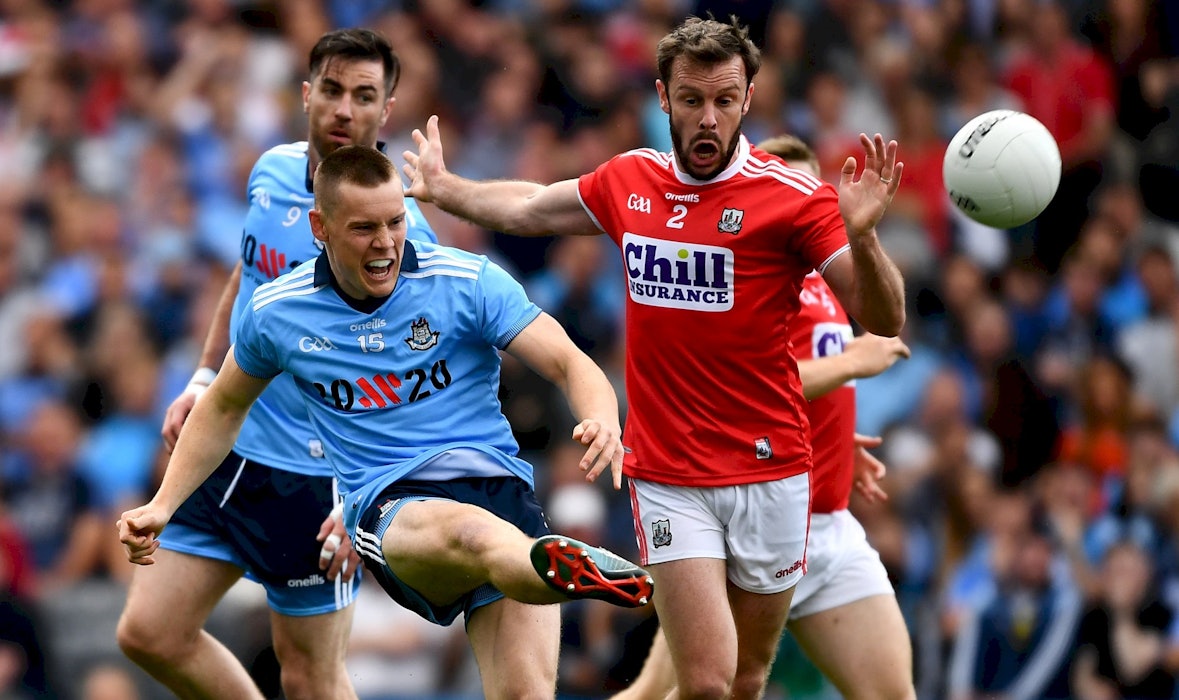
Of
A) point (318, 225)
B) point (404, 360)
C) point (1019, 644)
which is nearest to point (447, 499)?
point (404, 360)

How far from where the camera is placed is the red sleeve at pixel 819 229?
6.47 metres

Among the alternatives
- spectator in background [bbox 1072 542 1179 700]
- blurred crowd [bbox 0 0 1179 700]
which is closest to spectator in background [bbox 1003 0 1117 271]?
blurred crowd [bbox 0 0 1179 700]

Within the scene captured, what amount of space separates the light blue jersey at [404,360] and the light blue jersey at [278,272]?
1069 mm

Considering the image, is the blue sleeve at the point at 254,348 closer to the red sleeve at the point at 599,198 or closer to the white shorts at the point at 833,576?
the red sleeve at the point at 599,198

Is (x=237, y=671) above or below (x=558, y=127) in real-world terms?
below

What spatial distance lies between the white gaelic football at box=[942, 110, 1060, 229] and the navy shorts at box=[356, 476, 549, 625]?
218 centimetres

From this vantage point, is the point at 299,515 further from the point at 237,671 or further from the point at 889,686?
the point at 889,686

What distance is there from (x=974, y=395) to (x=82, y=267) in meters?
7.00

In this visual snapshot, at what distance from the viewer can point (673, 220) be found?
6770mm

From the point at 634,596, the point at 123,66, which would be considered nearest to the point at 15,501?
the point at 123,66

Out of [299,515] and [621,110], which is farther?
[621,110]

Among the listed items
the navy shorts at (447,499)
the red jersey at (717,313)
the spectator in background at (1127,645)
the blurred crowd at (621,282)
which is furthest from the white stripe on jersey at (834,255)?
the spectator in background at (1127,645)

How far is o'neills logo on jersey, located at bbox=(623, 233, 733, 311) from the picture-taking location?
6.68 meters

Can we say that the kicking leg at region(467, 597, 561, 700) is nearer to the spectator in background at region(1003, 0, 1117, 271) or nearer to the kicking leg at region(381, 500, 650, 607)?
the kicking leg at region(381, 500, 650, 607)
